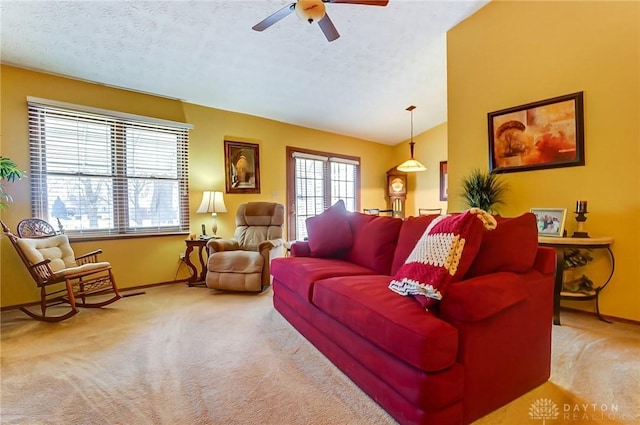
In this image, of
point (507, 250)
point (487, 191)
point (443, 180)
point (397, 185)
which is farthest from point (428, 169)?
point (507, 250)

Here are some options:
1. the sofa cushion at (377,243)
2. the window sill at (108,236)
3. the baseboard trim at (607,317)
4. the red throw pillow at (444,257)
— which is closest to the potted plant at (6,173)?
the window sill at (108,236)

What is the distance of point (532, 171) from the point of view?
295 cm

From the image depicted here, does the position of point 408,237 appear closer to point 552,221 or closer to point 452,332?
point 452,332

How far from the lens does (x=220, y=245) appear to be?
362 cm

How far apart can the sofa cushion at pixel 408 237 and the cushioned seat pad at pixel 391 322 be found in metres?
0.30

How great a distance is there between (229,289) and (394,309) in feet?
8.26

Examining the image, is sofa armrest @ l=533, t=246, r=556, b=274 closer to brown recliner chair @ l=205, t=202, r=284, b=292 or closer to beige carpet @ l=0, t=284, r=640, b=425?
beige carpet @ l=0, t=284, r=640, b=425

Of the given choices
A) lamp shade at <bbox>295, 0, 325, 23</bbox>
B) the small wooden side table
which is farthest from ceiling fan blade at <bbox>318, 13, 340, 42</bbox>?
the small wooden side table

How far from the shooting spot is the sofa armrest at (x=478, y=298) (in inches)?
47.3

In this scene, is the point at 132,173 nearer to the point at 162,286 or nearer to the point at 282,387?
the point at 162,286

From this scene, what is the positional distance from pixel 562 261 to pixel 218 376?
2.75 meters

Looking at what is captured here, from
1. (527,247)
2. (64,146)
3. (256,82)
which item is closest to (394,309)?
(527,247)

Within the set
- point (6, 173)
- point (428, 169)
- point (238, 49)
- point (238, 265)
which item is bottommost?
point (238, 265)

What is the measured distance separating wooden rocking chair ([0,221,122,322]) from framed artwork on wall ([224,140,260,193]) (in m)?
1.96
